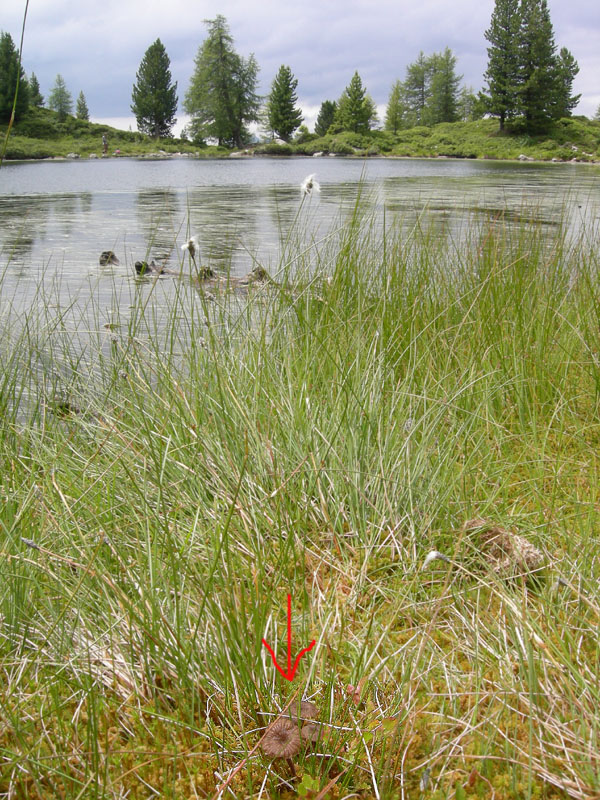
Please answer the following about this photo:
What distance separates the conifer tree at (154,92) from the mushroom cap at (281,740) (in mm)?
74275

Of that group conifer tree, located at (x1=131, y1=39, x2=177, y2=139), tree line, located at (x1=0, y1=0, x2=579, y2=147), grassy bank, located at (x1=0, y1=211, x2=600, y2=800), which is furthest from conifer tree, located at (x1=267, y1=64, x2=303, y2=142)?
grassy bank, located at (x1=0, y1=211, x2=600, y2=800)

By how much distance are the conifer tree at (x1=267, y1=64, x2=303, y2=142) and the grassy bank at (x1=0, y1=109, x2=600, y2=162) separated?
6112 millimetres

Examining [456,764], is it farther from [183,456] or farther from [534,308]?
[534,308]

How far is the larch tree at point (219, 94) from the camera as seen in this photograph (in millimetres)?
67938

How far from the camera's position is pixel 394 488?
158 cm

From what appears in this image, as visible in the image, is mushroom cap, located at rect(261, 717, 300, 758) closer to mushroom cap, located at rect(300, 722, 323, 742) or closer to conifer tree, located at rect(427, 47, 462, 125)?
mushroom cap, located at rect(300, 722, 323, 742)

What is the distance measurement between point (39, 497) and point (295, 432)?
685mm

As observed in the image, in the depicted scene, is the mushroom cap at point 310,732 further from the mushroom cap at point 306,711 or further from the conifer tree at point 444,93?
the conifer tree at point 444,93

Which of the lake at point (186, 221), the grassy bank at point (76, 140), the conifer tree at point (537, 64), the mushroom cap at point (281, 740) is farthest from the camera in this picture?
the conifer tree at point (537, 64)

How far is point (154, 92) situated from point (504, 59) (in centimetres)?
3709

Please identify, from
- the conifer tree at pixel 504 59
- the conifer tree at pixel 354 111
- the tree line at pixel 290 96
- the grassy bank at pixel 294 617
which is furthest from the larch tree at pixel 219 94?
the grassy bank at pixel 294 617

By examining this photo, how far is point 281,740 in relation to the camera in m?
0.92

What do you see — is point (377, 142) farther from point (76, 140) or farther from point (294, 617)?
point (294, 617)

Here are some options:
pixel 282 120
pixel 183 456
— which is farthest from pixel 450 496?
pixel 282 120
